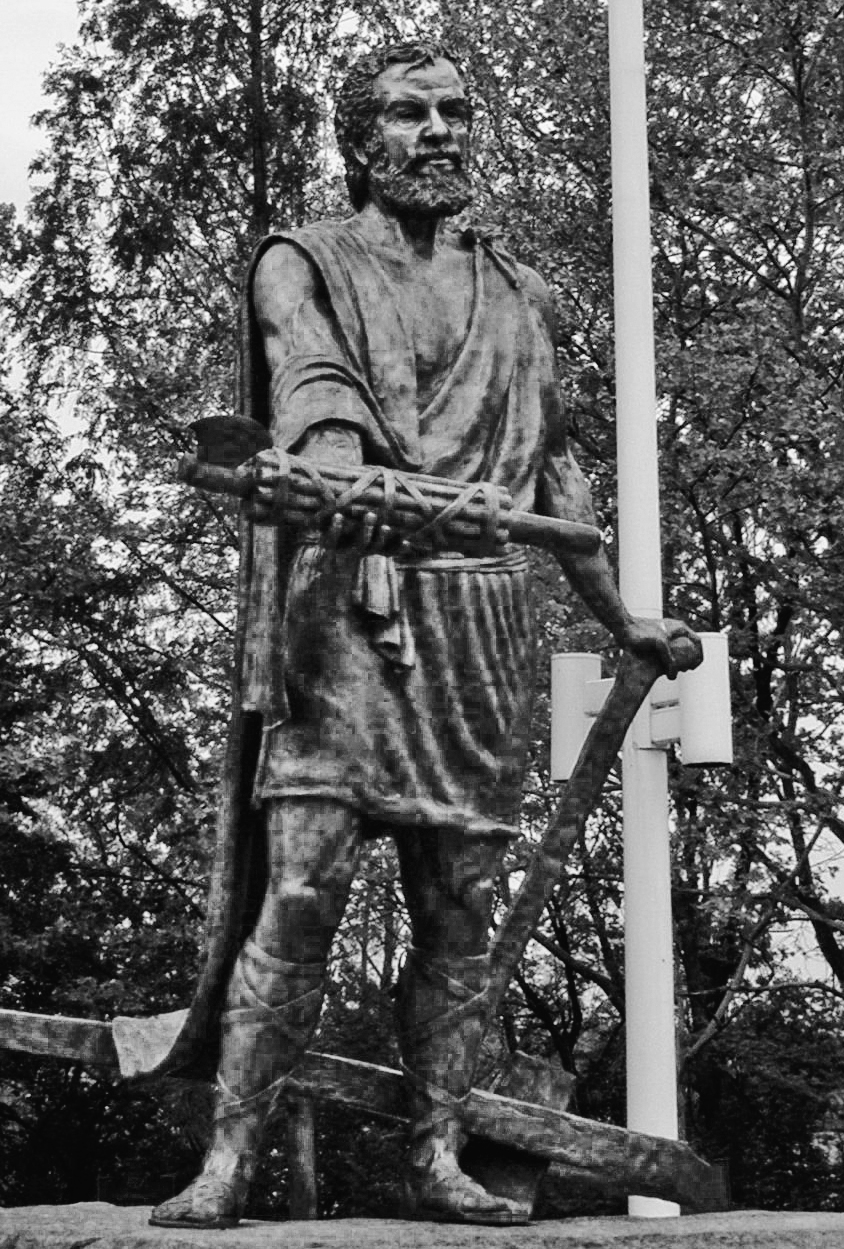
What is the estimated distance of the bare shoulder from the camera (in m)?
4.43

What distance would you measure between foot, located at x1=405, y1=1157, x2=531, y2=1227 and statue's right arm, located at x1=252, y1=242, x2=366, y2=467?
142cm

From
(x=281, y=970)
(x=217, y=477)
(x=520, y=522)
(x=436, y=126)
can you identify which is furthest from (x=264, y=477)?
(x=436, y=126)

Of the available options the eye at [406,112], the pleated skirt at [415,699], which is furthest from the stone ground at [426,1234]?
the eye at [406,112]

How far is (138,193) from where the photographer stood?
18375 millimetres

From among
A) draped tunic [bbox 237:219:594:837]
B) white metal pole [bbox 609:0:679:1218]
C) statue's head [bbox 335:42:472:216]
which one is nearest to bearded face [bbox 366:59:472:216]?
statue's head [bbox 335:42:472:216]

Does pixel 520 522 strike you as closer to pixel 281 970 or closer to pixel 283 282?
pixel 283 282

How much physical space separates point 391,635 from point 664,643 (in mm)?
697

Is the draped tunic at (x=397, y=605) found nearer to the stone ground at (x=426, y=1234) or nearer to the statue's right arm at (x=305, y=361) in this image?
the statue's right arm at (x=305, y=361)

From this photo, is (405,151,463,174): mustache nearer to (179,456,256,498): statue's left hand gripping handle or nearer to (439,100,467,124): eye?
(439,100,467,124): eye

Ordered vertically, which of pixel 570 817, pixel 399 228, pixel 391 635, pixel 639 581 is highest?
pixel 399 228

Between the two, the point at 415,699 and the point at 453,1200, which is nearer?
the point at 453,1200

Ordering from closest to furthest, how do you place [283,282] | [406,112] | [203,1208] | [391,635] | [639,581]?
1. [203,1208]
2. [391,635]
3. [283,282]
4. [406,112]
5. [639,581]

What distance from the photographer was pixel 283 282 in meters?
4.45

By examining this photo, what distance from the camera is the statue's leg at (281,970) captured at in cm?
409
